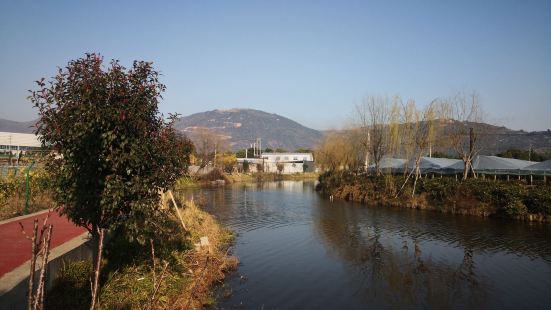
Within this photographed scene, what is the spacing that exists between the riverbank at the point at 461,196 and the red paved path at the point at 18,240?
2385cm

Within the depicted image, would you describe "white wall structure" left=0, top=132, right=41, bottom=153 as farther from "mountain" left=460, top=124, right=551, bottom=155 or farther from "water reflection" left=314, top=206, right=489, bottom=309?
"mountain" left=460, top=124, right=551, bottom=155

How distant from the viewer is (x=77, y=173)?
686cm

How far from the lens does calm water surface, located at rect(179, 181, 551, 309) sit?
439 inches

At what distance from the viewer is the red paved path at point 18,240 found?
843 centimetres

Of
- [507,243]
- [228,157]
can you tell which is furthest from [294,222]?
[228,157]

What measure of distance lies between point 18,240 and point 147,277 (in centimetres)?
367

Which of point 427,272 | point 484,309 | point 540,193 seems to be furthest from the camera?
point 540,193

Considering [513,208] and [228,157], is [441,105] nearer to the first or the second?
[513,208]

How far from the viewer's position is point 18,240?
10.5 metres

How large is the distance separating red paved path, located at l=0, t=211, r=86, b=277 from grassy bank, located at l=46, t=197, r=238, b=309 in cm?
99

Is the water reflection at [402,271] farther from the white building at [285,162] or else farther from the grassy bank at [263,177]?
the white building at [285,162]

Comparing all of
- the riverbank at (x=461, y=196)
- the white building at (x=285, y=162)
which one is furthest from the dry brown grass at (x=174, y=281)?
the white building at (x=285, y=162)

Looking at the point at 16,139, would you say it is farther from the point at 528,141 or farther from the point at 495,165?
the point at 528,141

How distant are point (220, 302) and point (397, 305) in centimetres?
457
